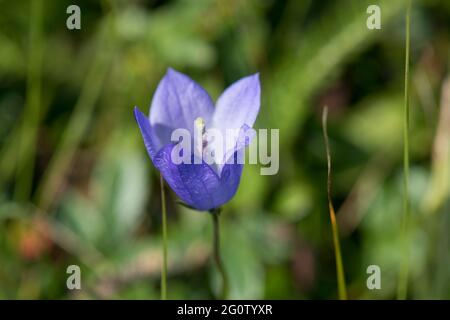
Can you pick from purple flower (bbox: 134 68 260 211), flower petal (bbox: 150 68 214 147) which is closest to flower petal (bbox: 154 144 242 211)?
purple flower (bbox: 134 68 260 211)

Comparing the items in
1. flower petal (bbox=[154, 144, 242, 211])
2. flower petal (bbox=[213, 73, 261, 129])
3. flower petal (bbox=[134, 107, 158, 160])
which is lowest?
flower petal (bbox=[154, 144, 242, 211])

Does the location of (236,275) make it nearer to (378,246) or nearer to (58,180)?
(378,246)

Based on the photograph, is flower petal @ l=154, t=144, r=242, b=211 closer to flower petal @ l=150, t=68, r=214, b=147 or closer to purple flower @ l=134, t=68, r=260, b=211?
purple flower @ l=134, t=68, r=260, b=211

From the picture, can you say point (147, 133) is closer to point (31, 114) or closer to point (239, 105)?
point (239, 105)

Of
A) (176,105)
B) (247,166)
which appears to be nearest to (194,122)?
(176,105)

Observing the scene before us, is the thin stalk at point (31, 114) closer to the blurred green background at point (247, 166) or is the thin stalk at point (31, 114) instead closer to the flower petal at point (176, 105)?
the blurred green background at point (247, 166)

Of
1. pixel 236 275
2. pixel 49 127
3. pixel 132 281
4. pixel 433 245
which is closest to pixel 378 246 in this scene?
pixel 433 245
